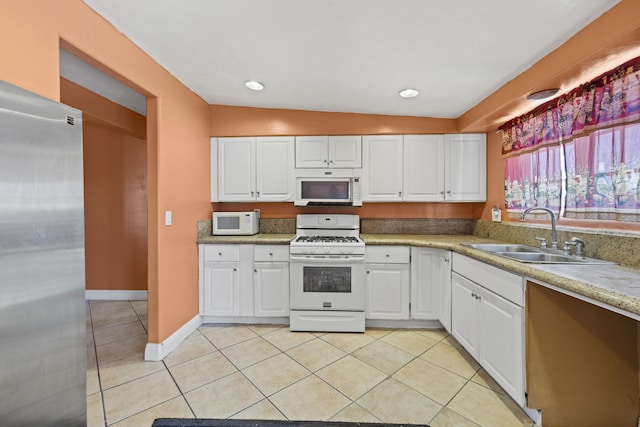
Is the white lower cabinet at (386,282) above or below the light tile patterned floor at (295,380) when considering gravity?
above

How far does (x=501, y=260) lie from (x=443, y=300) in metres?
0.94

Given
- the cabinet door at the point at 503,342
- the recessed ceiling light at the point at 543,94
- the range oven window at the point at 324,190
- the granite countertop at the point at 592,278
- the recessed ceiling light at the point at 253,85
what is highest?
the recessed ceiling light at the point at 253,85

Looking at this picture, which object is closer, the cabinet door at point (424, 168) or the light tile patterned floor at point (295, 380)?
the light tile patterned floor at point (295, 380)

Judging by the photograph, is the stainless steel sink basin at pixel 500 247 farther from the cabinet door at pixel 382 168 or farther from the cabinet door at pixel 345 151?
the cabinet door at pixel 345 151

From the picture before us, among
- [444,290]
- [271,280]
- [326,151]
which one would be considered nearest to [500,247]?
[444,290]

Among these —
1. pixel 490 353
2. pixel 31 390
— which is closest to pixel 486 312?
pixel 490 353

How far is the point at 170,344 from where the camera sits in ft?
7.12

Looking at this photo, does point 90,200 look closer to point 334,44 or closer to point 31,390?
point 31,390

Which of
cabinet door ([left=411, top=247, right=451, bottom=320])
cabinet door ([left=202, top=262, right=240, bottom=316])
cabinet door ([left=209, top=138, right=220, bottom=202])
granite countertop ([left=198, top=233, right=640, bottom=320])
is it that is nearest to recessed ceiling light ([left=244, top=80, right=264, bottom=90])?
cabinet door ([left=209, top=138, right=220, bottom=202])

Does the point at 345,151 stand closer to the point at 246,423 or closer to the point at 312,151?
the point at 312,151

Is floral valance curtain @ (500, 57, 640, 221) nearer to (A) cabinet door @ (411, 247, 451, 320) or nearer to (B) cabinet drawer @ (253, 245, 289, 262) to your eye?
(A) cabinet door @ (411, 247, 451, 320)

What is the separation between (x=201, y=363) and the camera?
2008mm

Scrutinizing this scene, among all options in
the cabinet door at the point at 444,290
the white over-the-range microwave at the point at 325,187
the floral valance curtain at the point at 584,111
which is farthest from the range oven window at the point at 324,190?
the floral valance curtain at the point at 584,111

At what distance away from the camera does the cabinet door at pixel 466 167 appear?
111 inches
